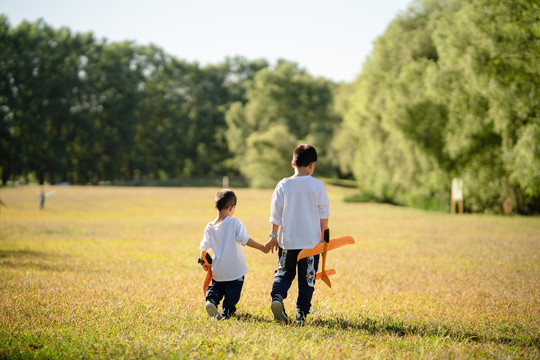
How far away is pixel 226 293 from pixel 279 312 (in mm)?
654

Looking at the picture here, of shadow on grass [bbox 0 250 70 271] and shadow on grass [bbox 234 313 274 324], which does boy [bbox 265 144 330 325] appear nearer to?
shadow on grass [bbox 234 313 274 324]

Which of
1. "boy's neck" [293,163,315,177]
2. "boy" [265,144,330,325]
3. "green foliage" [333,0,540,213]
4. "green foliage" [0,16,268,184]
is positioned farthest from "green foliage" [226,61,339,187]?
"boy" [265,144,330,325]

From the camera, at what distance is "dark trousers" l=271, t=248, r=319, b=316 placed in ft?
15.4

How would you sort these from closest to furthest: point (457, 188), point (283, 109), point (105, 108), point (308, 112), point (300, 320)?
point (300, 320)
point (457, 188)
point (105, 108)
point (283, 109)
point (308, 112)

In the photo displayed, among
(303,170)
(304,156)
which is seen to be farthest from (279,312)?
(304,156)

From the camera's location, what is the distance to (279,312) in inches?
181

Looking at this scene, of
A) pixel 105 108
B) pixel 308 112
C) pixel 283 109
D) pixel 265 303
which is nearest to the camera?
pixel 265 303

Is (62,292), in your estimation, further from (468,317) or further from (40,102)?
(40,102)

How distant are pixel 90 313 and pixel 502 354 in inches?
157

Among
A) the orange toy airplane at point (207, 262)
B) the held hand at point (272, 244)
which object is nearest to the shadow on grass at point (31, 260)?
the orange toy airplane at point (207, 262)

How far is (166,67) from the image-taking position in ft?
232

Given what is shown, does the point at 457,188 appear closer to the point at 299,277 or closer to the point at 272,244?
the point at 299,277

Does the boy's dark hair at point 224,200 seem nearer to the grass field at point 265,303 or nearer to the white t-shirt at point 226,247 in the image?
the white t-shirt at point 226,247

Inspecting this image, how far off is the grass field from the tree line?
923cm
